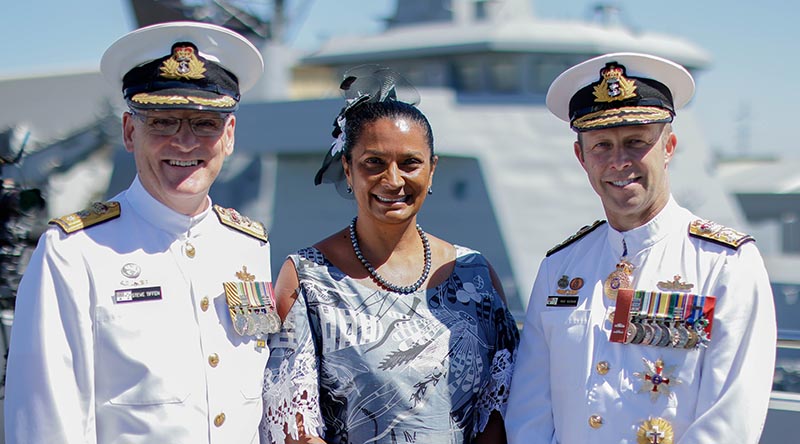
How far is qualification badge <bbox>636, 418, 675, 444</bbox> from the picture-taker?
6.81 ft

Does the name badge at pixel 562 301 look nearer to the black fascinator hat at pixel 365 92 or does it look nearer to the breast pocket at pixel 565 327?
the breast pocket at pixel 565 327

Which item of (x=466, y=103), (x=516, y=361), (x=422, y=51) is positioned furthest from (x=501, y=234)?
(x=516, y=361)

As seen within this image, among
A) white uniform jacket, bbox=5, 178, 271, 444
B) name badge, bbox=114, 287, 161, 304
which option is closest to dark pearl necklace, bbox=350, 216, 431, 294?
white uniform jacket, bbox=5, 178, 271, 444

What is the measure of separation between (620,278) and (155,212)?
1239 mm

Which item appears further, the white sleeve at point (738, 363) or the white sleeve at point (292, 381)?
the white sleeve at point (292, 381)

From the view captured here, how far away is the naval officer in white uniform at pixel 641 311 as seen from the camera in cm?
203

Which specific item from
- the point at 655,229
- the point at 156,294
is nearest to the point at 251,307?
the point at 156,294

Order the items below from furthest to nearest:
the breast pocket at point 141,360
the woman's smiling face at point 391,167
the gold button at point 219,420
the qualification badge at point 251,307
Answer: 1. the woman's smiling face at point 391,167
2. the qualification badge at point 251,307
3. the gold button at point 219,420
4. the breast pocket at point 141,360

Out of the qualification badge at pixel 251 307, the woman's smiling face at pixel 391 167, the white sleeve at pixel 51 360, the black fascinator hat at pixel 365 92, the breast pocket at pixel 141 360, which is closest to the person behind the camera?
the white sleeve at pixel 51 360

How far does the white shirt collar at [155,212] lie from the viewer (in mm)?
2256

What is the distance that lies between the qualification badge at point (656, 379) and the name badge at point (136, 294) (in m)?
1.22

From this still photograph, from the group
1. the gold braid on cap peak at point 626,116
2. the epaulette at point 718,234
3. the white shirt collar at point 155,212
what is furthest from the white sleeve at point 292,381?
the epaulette at point 718,234

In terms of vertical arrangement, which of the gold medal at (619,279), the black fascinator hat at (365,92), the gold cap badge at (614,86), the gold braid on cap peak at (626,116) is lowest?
the gold medal at (619,279)

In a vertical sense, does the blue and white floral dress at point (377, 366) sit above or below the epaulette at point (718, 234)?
below
